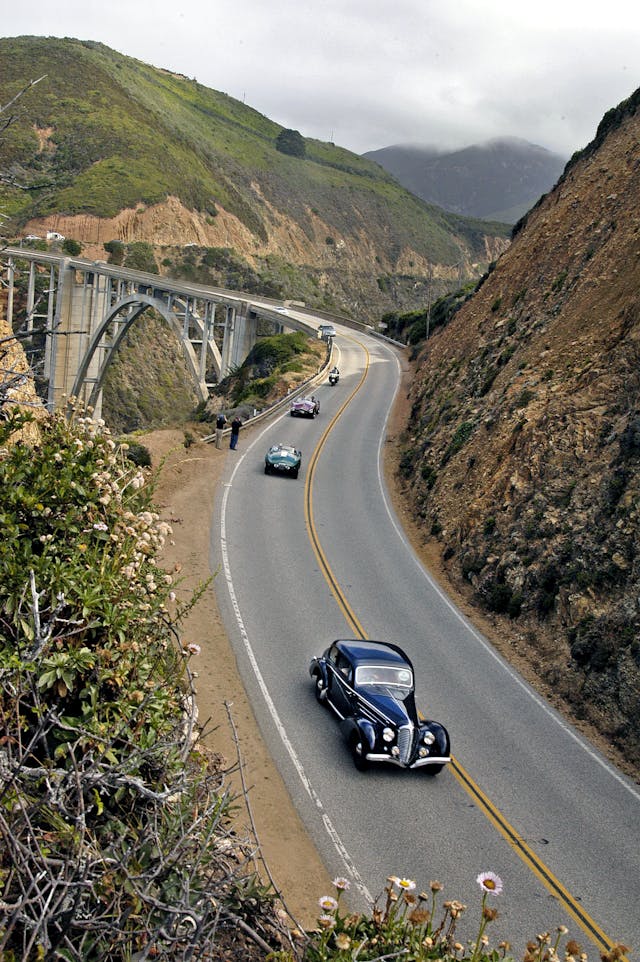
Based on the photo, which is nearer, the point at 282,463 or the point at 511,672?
the point at 511,672

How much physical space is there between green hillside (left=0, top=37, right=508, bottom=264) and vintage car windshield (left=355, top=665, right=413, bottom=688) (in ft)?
203

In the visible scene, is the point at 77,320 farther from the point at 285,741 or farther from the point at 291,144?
the point at 291,144

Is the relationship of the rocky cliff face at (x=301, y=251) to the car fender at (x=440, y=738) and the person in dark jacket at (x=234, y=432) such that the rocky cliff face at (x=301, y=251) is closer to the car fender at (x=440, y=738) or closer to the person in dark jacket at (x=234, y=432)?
the person in dark jacket at (x=234, y=432)

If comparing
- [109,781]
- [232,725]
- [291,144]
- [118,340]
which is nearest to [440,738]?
[232,725]

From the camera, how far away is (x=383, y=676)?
44.6ft

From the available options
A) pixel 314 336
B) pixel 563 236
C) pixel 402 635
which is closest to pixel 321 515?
pixel 402 635

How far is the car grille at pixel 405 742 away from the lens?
481 inches

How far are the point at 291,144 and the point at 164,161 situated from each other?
241 ft

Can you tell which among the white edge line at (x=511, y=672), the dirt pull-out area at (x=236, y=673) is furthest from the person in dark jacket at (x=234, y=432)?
the white edge line at (x=511, y=672)

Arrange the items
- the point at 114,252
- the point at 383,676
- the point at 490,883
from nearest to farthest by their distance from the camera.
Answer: the point at 490,883 → the point at 383,676 → the point at 114,252

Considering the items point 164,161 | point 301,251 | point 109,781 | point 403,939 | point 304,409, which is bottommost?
point 304,409

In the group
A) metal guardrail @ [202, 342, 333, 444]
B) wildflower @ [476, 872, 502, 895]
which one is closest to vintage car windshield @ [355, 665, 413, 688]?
wildflower @ [476, 872, 502, 895]

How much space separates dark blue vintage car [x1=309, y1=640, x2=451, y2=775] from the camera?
12.2 metres

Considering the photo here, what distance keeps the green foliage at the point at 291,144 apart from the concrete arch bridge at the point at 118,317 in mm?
108397
